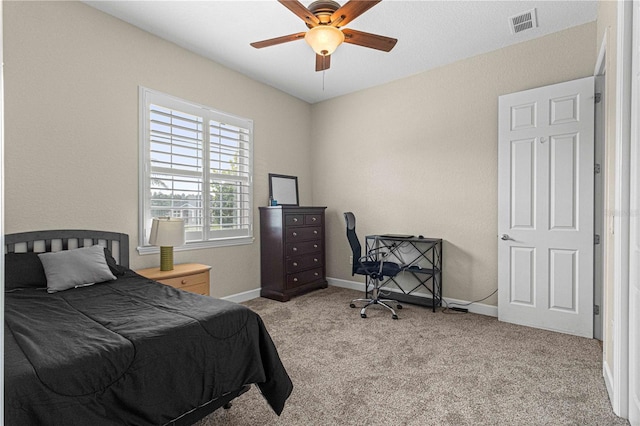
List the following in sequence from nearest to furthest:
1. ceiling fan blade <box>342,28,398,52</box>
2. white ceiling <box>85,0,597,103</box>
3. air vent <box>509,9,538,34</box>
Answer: ceiling fan blade <box>342,28,398,52</box> < white ceiling <box>85,0,597,103</box> < air vent <box>509,9,538,34</box>

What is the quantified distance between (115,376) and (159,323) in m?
0.32

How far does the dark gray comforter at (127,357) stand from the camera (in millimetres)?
1250

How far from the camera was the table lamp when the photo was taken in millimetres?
3242

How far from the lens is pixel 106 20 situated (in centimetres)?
315

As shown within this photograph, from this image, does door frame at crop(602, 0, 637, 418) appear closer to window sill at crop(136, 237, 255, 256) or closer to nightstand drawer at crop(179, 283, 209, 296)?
nightstand drawer at crop(179, 283, 209, 296)

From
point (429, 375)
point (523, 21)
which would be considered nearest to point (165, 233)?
point (429, 375)

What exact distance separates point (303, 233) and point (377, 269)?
1.26 metres

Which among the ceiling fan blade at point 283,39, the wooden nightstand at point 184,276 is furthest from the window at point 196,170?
the ceiling fan blade at point 283,39

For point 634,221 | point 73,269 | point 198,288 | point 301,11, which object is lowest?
point 198,288

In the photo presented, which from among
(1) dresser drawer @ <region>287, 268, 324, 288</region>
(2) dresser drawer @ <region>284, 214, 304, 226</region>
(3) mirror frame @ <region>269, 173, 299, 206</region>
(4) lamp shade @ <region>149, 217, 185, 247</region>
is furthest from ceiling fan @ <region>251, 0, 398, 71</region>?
(1) dresser drawer @ <region>287, 268, 324, 288</region>

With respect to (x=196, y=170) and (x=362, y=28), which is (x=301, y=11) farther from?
(x=196, y=170)

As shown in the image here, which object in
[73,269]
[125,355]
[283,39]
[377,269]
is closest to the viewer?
[125,355]

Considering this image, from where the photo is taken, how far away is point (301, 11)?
2.27m

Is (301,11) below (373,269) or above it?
above
